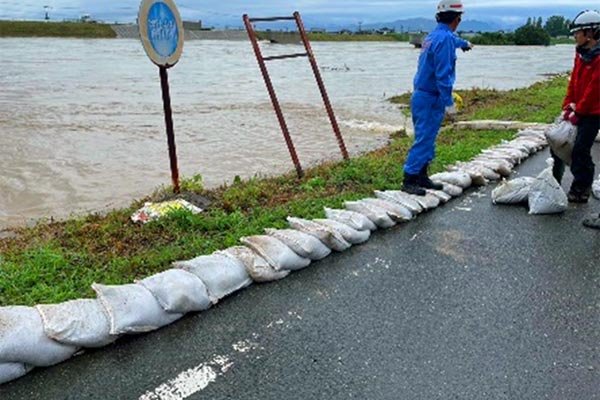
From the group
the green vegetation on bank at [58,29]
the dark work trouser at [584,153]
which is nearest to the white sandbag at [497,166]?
the dark work trouser at [584,153]

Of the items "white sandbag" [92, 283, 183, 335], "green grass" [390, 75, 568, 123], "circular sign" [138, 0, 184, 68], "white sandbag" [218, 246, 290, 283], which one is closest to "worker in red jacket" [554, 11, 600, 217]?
"white sandbag" [218, 246, 290, 283]

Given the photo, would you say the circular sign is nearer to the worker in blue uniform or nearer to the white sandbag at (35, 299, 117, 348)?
the worker in blue uniform

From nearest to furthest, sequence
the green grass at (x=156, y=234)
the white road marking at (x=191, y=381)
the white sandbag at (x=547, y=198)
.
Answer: the white road marking at (x=191, y=381) < the green grass at (x=156, y=234) < the white sandbag at (x=547, y=198)

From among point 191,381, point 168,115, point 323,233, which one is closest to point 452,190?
point 323,233

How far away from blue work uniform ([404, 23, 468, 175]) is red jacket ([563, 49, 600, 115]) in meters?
1.00

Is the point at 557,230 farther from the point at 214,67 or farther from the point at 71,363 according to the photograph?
the point at 214,67

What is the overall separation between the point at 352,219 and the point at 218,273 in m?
1.42

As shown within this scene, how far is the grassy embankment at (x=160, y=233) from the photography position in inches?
149

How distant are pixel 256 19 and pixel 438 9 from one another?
208cm

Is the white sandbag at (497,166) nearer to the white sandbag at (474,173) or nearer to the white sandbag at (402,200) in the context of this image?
the white sandbag at (474,173)

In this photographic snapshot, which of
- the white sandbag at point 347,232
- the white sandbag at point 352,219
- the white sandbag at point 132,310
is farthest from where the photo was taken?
the white sandbag at point 352,219

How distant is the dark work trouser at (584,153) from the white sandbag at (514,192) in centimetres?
42

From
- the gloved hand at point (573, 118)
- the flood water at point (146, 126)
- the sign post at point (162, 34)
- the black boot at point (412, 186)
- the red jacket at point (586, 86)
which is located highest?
the sign post at point (162, 34)

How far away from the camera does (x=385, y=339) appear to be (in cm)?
325
